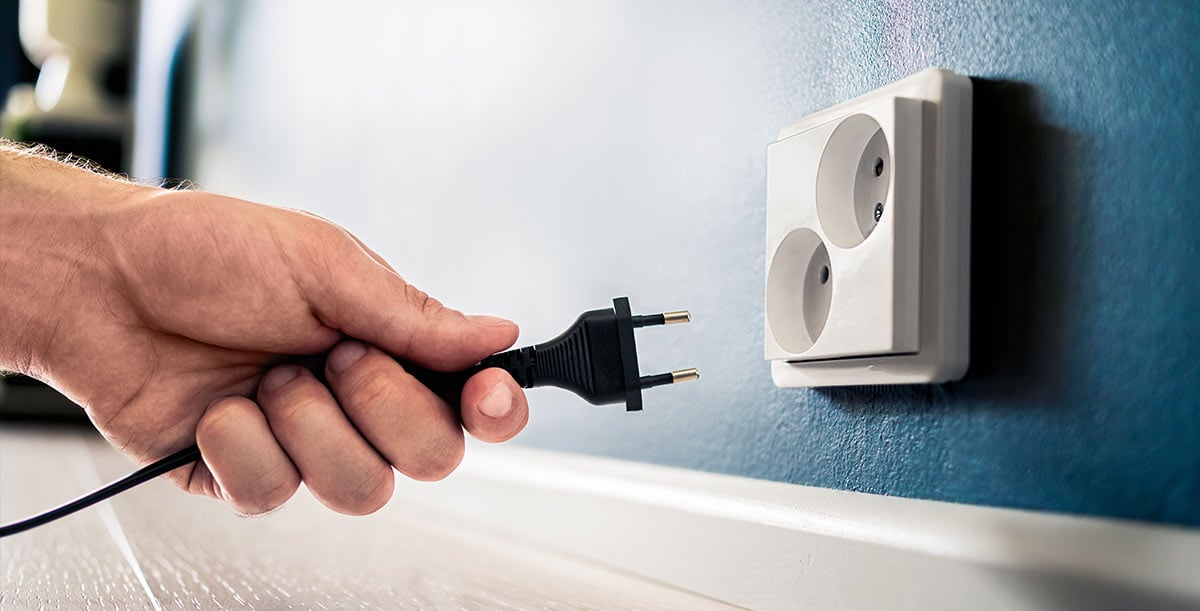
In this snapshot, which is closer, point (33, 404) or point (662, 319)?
point (662, 319)

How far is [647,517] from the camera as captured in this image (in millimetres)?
559

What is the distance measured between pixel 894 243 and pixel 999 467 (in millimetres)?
86

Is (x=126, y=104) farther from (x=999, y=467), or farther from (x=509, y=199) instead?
(x=999, y=467)

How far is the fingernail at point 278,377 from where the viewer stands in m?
0.46

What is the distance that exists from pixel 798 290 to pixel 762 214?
0.06m

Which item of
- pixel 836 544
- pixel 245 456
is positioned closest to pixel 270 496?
pixel 245 456

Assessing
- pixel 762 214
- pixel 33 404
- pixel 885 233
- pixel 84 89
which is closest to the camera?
pixel 885 233

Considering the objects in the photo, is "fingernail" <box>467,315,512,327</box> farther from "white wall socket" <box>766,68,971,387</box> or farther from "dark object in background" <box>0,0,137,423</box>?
"dark object in background" <box>0,0,137,423</box>

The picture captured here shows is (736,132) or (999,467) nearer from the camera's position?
(999,467)

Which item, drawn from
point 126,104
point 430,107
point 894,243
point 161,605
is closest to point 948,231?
point 894,243

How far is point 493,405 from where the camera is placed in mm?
423

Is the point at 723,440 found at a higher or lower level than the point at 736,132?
lower

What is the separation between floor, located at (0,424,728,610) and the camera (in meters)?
0.45

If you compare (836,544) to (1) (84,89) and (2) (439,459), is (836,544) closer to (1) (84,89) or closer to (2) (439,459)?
(2) (439,459)
